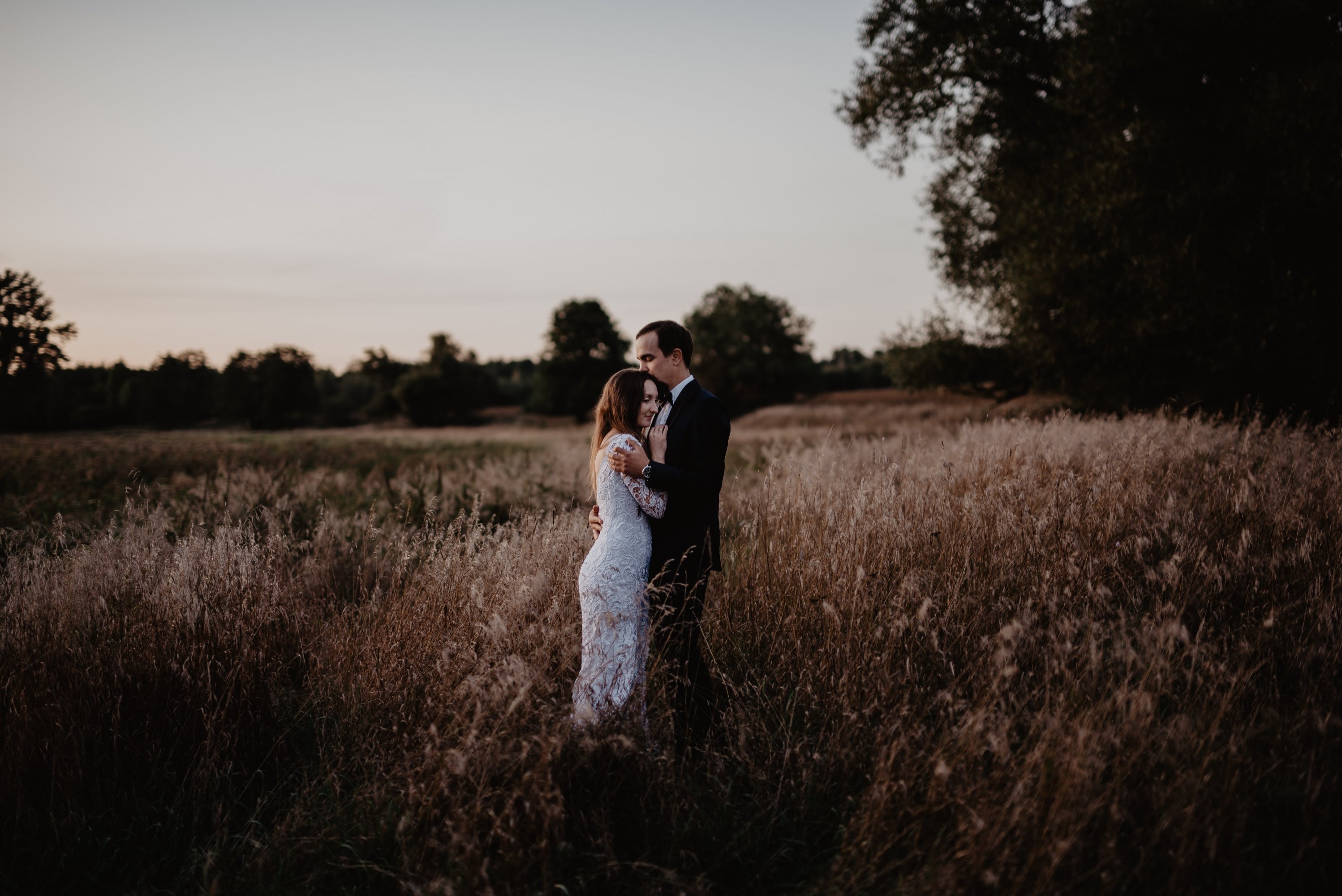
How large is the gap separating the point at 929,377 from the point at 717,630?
43.7ft

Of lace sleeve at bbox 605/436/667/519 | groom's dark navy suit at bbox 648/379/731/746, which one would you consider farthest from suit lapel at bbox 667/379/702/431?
lace sleeve at bbox 605/436/667/519

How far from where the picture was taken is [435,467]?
12.8 metres

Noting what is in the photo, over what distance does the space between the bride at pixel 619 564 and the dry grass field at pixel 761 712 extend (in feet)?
0.64

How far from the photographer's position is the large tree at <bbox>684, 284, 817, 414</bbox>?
53.1 m

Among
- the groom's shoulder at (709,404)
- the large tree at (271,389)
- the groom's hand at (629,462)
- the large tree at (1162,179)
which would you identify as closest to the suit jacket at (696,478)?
the groom's shoulder at (709,404)

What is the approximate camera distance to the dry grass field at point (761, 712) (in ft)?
6.95

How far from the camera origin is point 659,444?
→ 332 centimetres

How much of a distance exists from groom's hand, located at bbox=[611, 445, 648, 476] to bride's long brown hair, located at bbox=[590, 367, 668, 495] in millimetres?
192

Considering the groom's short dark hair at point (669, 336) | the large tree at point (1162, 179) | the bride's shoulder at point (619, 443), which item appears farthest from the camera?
the large tree at point (1162, 179)

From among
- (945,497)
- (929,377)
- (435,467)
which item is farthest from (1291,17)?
(435,467)

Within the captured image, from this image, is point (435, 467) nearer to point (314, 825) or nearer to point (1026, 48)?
point (314, 825)

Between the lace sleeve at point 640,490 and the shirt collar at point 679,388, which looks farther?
the shirt collar at point 679,388

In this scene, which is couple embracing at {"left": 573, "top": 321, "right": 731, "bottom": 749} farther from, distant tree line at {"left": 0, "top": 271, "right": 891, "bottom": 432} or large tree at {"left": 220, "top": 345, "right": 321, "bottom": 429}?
large tree at {"left": 220, "top": 345, "right": 321, "bottom": 429}

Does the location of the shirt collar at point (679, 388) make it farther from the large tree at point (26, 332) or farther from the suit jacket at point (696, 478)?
the large tree at point (26, 332)
